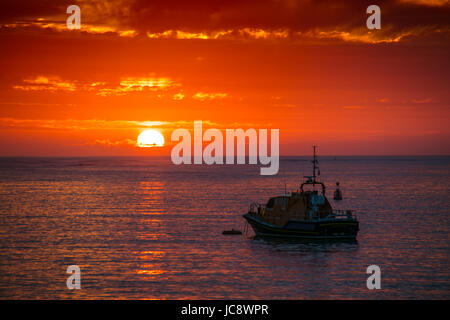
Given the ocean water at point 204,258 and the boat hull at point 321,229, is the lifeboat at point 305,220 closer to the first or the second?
the boat hull at point 321,229

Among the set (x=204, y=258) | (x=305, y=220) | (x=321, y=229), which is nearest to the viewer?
(x=204, y=258)

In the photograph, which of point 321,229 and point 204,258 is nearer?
point 204,258

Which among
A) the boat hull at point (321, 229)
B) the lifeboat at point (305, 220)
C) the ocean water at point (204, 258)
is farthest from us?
the lifeboat at point (305, 220)

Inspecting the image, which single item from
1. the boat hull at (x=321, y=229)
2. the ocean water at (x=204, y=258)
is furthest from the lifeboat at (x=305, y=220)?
the ocean water at (x=204, y=258)

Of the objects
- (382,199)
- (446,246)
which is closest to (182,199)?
(382,199)

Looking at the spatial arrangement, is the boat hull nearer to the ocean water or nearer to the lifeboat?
the lifeboat

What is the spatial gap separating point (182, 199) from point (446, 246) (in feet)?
221

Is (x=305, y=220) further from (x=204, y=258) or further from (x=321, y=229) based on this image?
(x=204, y=258)

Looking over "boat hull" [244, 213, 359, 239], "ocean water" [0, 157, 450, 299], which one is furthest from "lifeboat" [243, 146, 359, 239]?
"ocean water" [0, 157, 450, 299]

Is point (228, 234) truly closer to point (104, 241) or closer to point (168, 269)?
point (104, 241)

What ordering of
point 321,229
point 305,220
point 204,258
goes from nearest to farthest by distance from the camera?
1. point 204,258
2. point 321,229
3. point 305,220

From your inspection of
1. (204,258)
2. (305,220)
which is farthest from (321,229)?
(204,258)

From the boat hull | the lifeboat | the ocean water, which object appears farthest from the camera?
the lifeboat
